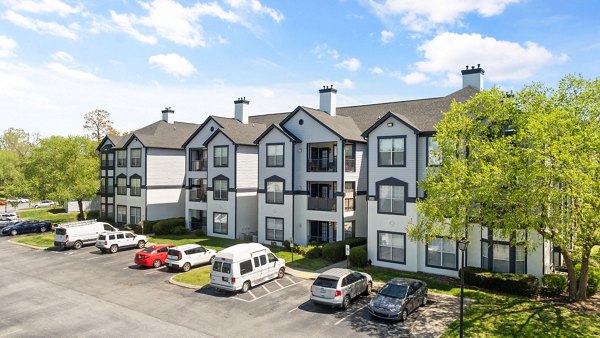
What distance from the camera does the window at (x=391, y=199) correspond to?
27.2 meters

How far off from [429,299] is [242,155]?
899 inches

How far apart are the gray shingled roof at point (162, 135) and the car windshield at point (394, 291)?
34015 mm

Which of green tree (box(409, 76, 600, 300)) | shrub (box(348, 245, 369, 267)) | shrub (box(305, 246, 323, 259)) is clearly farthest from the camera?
shrub (box(305, 246, 323, 259))

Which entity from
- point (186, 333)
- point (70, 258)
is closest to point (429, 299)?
point (186, 333)

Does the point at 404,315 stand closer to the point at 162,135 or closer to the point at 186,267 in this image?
the point at 186,267

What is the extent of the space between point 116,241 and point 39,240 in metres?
12.0

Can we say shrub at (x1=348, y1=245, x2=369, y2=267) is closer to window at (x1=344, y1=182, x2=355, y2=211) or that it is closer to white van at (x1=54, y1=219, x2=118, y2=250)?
window at (x1=344, y1=182, x2=355, y2=211)

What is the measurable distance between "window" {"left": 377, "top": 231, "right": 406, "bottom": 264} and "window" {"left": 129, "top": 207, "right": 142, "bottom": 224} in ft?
96.9

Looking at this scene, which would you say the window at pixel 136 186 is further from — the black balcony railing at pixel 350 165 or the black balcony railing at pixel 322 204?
the black balcony railing at pixel 350 165

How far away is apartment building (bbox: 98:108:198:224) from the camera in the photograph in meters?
45.4

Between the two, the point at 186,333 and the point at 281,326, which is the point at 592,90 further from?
the point at 186,333

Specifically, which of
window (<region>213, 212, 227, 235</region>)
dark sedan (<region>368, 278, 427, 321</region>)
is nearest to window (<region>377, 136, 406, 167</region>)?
dark sedan (<region>368, 278, 427, 321</region>)

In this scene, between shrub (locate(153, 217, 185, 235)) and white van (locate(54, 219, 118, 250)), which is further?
shrub (locate(153, 217, 185, 235))

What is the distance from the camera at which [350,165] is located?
32.8 m
